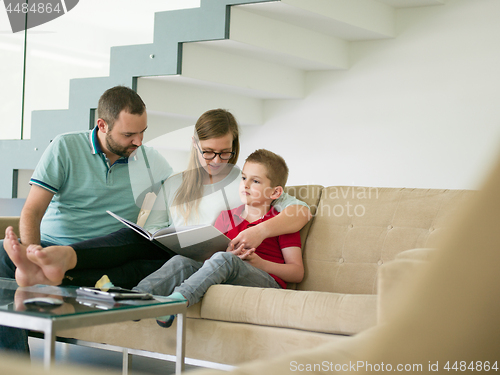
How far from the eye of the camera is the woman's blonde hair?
2035 mm

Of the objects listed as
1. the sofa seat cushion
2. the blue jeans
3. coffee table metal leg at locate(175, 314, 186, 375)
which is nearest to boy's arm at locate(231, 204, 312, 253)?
the blue jeans

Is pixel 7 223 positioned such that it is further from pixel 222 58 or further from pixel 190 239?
pixel 222 58

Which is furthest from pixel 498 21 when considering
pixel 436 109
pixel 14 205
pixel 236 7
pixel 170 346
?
pixel 14 205

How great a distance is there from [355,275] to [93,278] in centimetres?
89

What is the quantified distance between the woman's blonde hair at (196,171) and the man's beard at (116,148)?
0.80ft

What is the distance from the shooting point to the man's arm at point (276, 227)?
1846mm

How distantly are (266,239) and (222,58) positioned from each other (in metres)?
1.31

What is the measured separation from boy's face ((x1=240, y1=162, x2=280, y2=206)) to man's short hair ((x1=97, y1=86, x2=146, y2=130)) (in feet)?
1.62

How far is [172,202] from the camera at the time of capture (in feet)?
6.86

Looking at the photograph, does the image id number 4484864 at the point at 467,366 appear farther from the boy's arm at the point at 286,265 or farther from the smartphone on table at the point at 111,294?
the boy's arm at the point at 286,265

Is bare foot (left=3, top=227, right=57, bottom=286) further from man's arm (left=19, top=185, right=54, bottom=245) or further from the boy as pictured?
man's arm (left=19, top=185, right=54, bottom=245)

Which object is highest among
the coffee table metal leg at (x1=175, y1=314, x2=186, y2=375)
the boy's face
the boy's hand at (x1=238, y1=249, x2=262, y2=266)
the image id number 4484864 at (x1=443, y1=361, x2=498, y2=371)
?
the boy's face

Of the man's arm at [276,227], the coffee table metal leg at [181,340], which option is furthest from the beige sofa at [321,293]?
the coffee table metal leg at [181,340]
